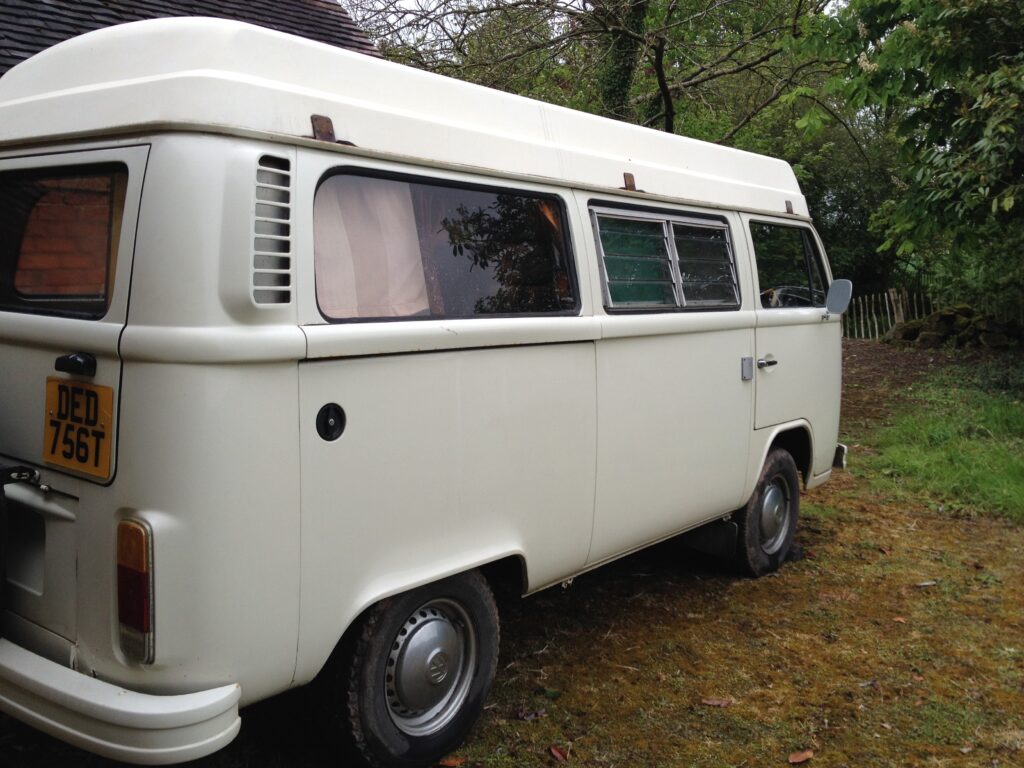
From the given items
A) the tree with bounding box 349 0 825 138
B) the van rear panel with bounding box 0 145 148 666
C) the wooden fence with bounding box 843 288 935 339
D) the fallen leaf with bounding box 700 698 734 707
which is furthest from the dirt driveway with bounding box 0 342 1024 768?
the wooden fence with bounding box 843 288 935 339

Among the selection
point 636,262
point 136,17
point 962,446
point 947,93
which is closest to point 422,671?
point 636,262

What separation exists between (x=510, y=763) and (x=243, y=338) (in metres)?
1.93

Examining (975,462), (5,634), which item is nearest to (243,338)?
(5,634)

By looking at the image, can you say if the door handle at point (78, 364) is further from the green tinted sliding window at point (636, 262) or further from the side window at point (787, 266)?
the side window at point (787, 266)

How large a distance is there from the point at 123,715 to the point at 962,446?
332 inches

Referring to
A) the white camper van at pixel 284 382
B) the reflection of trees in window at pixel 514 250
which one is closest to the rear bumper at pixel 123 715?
the white camper van at pixel 284 382

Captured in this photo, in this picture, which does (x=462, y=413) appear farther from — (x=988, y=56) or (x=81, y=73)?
(x=988, y=56)

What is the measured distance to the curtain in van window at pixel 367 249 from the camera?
2.87m

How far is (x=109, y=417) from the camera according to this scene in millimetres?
2594

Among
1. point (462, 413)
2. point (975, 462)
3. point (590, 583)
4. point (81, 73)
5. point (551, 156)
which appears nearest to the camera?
point (81, 73)

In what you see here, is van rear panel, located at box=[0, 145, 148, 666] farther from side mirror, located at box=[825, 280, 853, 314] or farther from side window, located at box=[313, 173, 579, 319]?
side mirror, located at box=[825, 280, 853, 314]

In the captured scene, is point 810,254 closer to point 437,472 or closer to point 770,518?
point 770,518

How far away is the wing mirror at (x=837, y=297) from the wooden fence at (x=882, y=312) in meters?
14.5

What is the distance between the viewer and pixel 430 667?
3248 mm
